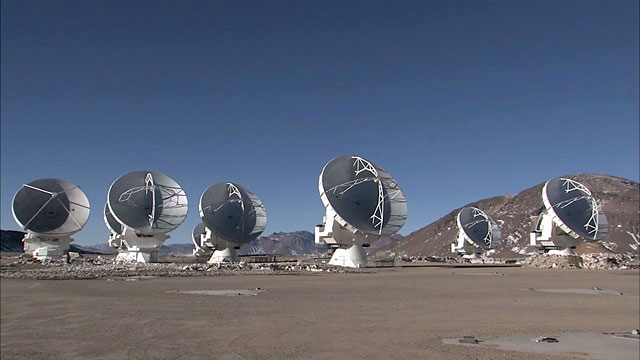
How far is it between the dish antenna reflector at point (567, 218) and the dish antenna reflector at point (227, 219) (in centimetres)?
3484

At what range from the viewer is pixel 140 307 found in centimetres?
1834

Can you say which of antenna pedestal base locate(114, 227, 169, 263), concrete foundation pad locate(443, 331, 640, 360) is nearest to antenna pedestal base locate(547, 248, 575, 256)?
antenna pedestal base locate(114, 227, 169, 263)

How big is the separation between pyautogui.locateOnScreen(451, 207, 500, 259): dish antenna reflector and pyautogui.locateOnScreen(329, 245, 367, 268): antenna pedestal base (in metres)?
40.4

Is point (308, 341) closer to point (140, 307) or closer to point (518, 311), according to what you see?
point (140, 307)

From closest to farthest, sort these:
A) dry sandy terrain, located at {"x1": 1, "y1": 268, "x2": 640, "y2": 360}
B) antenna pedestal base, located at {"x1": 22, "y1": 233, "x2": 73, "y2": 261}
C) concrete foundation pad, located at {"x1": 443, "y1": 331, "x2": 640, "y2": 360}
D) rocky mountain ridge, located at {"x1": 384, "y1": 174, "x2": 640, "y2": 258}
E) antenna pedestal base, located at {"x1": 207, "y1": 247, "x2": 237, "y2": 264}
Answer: concrete foundation pad, located at {"x1": 443, "y1": 331, "x2": 640, "y2": 360}
dry sandy terrain, located at {"x1": 1, "y1": 268, "x2": 640, "y2": 360}
antenna pedestal base, located at {"x1": 22, "y1": 233, "x2": 73, "y2": 261}
antenna pedestal base, located at {"x1": 207, "y1": 247, "x2": 237, "y2": 264}
rocky mountain ridge, located at {"x1": 384, "y1": 174, "x2": 640, "y2": 258}

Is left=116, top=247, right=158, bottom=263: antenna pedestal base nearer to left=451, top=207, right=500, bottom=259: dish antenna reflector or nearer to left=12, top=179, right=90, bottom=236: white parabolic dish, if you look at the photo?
left=12, top=179, right=90, bottom=236: white parabolic dish

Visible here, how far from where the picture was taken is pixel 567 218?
62781mm

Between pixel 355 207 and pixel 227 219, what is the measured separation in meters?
16.2

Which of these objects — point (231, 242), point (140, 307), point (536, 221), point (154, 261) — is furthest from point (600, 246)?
point (140, 307)

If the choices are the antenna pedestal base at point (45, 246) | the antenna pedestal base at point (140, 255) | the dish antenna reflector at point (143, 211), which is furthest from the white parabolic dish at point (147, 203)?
the antenna pedestal base at point (45, 246)

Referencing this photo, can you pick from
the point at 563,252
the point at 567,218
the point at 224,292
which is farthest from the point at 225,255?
the point at 563,252

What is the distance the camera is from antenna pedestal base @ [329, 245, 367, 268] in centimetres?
5003

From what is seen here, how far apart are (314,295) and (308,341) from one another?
1163 cm

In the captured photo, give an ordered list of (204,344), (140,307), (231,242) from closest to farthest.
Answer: (204,344)
(140,307)
(231,242)
